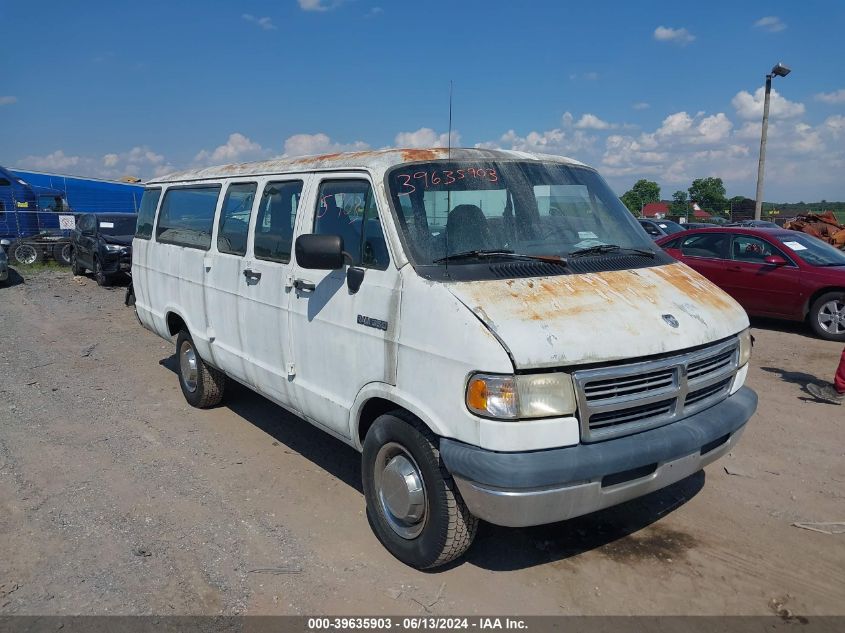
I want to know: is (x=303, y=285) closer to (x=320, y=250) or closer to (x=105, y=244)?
(x=320, y=250)

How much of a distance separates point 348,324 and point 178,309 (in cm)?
302

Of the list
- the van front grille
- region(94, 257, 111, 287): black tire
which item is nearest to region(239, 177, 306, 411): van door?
the van front grille

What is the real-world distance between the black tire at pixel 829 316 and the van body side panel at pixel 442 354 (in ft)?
27.5

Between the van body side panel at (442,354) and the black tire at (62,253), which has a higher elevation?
the van body side panel at (442,354)

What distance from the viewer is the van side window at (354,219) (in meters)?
3.74

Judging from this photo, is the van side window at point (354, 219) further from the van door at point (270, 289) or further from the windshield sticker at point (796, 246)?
the windshield sticker at point (796, 246)

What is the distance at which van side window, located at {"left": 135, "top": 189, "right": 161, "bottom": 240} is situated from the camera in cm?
686

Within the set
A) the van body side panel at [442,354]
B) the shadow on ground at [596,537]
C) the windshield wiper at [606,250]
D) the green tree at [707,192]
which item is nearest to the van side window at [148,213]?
the shadow on ground at [596,537]

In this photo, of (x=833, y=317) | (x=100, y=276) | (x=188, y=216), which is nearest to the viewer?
(x=188, y=216)

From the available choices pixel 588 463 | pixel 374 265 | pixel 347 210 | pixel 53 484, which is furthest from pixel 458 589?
pixel 53 484

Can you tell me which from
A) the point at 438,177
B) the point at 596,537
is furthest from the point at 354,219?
the point at 596,537

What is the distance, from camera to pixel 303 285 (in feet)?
14.0

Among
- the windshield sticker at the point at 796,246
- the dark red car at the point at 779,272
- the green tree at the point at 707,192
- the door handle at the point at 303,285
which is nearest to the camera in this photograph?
the door handle at the point at 303,285

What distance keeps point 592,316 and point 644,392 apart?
0.45m
